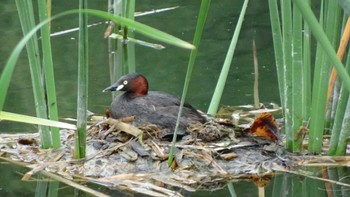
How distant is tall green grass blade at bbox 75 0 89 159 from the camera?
4.61 m

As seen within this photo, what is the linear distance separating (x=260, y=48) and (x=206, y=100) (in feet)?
5.62

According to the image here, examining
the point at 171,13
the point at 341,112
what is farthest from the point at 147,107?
the point at 171,13

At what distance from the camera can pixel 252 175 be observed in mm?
5199

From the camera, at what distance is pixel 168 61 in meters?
7.76

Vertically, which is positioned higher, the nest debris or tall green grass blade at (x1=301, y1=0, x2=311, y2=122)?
tall green grass blade at (x1=301, y1=0, x2=311, y2=122)

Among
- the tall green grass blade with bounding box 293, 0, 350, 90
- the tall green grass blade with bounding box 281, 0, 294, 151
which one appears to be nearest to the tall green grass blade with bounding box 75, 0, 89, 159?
the tall green grass blade with bounding box 281, 0, 294, 151

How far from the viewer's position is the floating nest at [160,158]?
508 cm

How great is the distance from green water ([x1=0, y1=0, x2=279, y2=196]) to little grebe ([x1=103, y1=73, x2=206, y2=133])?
603 mm

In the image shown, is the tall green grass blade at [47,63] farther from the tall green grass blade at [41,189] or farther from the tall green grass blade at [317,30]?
the tall green grass blade at [317,30]

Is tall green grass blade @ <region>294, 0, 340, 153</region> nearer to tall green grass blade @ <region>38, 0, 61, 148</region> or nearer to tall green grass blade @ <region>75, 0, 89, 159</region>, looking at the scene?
tall green grass blade @ <region>75, 0, 89, 159</region>

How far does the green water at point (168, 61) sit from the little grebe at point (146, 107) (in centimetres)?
60

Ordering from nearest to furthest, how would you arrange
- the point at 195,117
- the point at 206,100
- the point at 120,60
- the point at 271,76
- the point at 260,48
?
the point at 195,117 < the point at 120,60 < the point at 206,100 < the point at 271,76 < the point at 260,48

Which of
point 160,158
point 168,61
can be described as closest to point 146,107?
point 160,158

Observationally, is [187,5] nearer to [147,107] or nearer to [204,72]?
[204,72]
